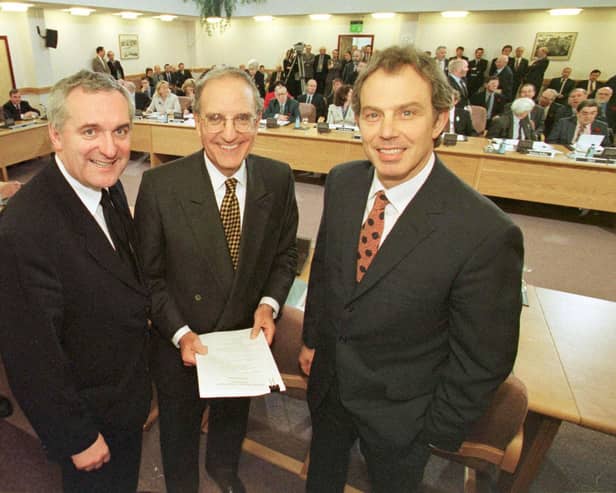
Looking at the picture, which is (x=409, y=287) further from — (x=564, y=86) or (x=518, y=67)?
(x=518, y=67)

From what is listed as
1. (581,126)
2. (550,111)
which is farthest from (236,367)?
(550,111)

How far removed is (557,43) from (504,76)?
2259mm

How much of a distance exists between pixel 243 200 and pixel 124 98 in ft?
1.61

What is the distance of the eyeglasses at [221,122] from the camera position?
1.30 metres

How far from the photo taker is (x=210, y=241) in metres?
1.39

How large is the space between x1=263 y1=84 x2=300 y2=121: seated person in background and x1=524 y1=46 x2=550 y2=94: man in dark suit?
6.12m

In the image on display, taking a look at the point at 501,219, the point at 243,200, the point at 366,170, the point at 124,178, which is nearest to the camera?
the point at 501,219

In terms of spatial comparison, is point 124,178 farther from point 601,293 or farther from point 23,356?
point 601,293

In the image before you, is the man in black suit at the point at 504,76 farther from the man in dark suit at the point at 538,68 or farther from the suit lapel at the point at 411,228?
the suit lapel at the point at 411,228

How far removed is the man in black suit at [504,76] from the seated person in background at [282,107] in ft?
16.7

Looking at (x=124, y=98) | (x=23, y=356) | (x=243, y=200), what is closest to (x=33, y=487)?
(x=23, y=356)

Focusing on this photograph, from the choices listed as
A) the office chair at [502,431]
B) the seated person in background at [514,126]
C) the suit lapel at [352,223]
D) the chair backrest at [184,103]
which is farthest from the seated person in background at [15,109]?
the office chair at [502,431]

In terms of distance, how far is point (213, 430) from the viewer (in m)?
1.71

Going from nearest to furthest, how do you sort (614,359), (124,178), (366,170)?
1. (366,170)
2. (614,359)
3. (124,178)
